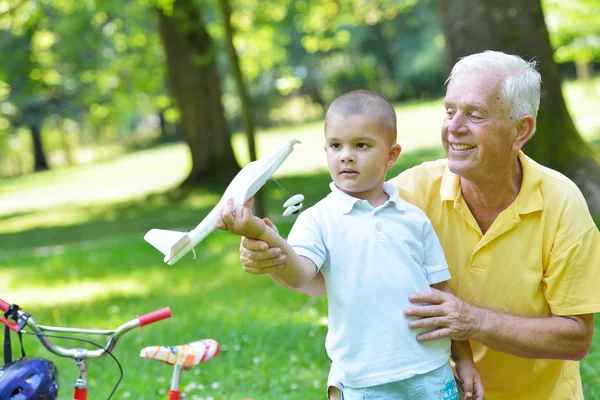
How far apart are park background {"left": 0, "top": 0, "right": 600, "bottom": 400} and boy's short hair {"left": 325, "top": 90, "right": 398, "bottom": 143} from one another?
229cm

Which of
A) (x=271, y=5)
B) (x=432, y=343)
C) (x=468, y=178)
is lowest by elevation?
(x=432, y=343)

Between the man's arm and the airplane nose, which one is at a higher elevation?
the airplane nose

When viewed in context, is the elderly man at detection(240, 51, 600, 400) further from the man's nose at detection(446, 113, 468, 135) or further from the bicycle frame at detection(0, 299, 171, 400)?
the bicycle frame at detection(0, 299, 171, 400)

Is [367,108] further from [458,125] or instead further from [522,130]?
[522,130]

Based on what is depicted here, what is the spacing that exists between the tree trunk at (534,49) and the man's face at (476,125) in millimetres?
4520

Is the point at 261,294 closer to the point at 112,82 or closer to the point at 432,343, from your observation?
the point at 432,343

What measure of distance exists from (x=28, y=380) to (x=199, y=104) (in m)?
13.5

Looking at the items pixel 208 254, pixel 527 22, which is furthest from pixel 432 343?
pixel 208 254

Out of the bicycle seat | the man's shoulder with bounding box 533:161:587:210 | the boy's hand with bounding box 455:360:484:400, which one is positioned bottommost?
the boy's hand with bounding box 455:360:484:400

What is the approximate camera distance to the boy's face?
264 centimetres

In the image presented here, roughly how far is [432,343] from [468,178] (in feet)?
2.16

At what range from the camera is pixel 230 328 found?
5.92 m

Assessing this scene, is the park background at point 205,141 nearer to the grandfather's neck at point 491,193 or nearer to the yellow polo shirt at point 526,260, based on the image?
the yellow polo shirt at point 526,260

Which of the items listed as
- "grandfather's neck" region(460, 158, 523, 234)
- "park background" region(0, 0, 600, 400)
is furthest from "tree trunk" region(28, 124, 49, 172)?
"grandfather's neck" region(460, 158, 523, 234)
